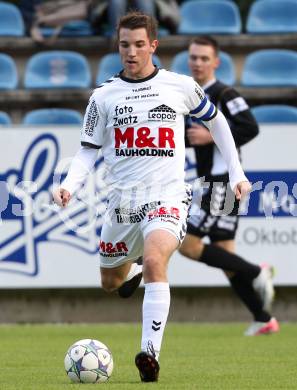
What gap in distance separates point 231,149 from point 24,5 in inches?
319

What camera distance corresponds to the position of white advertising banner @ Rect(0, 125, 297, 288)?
1062 cm

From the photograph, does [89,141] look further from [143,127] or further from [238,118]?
[238,118]

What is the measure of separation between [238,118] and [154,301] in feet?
11.6

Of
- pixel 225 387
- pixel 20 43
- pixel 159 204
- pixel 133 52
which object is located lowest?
pixel 20 43

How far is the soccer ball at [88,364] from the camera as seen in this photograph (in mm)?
6066

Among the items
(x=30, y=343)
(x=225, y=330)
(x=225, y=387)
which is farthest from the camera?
(x=225, y=330)

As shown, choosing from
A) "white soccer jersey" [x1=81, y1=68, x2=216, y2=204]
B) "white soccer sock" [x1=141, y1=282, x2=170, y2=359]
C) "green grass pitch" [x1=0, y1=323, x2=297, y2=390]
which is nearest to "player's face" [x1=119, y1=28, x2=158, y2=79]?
"white soccer jersey" [x1=81, y1=68, x2=216, y2=204]

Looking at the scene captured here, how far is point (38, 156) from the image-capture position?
35.3 feet

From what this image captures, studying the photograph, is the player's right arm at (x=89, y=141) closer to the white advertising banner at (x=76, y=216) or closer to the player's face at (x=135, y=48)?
the player's face at (x=135, y=48)

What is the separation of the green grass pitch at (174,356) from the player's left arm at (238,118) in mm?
1682

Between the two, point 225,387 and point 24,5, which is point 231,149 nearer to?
point 225,387

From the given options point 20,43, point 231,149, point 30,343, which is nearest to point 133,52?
point 231,149

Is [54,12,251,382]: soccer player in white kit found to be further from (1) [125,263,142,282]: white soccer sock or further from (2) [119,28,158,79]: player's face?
(1) [125,263,142,282]: white soccer sock

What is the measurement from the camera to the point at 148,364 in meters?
5.85
